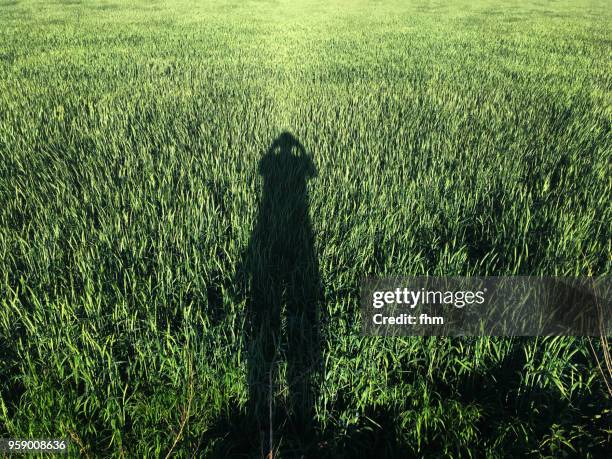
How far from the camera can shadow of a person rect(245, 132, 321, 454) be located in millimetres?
1694

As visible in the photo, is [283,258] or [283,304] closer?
[283,304]

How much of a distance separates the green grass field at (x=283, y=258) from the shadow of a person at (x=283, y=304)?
1 centimetres

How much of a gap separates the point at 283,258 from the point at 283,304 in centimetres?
35

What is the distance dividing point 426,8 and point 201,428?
1991cm

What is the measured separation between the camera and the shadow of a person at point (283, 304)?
1.69m

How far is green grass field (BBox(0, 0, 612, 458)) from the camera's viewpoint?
1.62 meters

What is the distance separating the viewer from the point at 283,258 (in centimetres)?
241

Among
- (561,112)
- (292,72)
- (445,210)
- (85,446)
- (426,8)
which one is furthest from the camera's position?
(426,8)

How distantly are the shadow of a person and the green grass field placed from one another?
0.01m

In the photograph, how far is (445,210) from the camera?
2.75 m

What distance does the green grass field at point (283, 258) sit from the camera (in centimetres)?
162

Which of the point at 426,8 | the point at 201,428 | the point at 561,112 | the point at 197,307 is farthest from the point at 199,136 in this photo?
the point at 426,8

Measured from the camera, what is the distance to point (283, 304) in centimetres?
214

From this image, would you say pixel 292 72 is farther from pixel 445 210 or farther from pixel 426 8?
pixel 426 8
